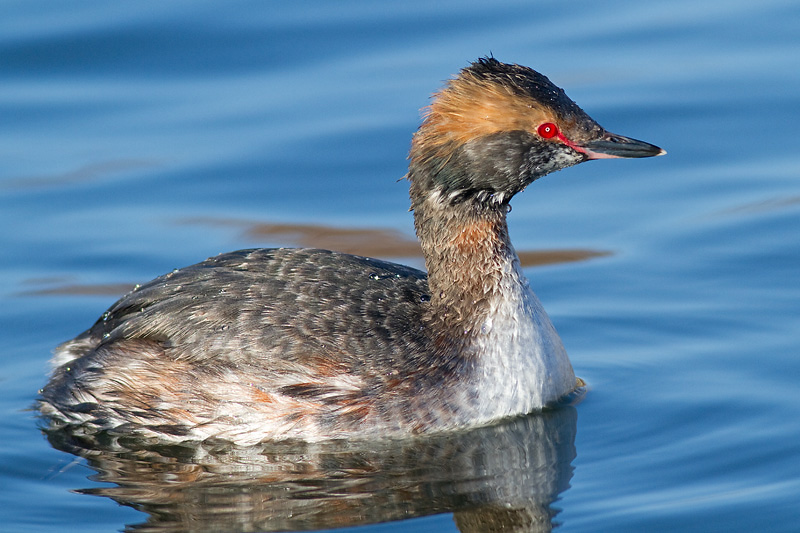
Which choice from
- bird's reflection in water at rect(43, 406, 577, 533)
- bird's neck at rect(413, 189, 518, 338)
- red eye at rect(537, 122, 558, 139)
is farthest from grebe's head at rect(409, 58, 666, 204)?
bird's reflection in water at rect(43, 406, 577, 533)

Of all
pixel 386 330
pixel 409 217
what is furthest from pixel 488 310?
pixel 409 217

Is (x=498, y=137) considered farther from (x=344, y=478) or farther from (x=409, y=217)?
(x=409, y=217)

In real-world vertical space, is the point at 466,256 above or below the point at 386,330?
above

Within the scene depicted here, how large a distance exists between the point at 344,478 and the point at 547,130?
2.38 meters

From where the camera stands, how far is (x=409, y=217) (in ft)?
37.3

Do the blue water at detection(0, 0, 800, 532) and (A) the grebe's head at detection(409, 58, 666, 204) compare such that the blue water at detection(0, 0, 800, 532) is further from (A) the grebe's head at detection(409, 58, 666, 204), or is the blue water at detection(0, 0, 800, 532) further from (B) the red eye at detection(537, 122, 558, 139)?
(B) the red eye at detection(537, 122, 558, 139)

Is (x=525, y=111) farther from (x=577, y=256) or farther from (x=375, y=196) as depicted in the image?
(x=375, y=196)

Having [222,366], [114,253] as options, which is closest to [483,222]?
[222,366]

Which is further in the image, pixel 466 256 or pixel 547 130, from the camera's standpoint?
pixel 466 256

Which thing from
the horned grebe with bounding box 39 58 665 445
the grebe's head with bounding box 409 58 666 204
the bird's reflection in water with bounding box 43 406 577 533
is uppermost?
the grebe's head with bounding box 409 58 666 204

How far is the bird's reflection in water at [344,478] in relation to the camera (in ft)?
24.2

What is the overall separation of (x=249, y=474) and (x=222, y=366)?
0.69 metres

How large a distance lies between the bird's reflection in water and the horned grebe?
0.12 m

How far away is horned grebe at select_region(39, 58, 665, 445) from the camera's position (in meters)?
8.21
